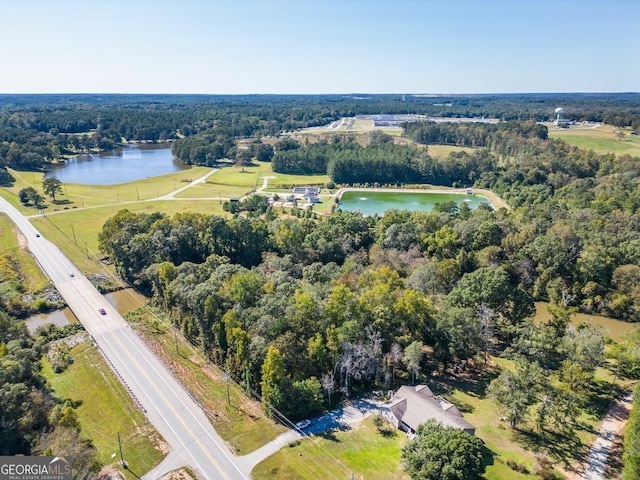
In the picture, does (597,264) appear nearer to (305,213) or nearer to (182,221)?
(305,213)

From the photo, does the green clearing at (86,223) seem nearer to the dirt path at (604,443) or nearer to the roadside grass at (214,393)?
the roadside grass at (214,393)

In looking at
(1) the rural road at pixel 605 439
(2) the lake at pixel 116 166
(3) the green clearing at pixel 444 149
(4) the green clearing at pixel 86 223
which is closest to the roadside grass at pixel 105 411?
(4) the green clearing at pixel 86 223

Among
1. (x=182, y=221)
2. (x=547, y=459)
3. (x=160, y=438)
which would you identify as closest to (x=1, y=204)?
(x=182, y=221)

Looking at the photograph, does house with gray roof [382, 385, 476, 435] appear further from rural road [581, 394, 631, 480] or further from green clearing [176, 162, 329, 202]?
green clearing [176, 162, 329, 202]

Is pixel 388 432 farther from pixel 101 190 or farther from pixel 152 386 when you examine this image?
pixel 101 190

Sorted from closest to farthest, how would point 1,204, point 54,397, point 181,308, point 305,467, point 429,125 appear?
point 305,467 < point 54,397 < point 181,308 < point 1,204 < point 429,125

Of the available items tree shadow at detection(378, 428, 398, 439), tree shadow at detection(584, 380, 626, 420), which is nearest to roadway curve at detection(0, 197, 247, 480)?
tree shadow at detection(378, 428, 398, 439)

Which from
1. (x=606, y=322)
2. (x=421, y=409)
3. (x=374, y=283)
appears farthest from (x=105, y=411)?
(x=606, y=322)

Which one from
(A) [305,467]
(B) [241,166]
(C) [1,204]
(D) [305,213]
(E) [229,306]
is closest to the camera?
(A) [305,467]
